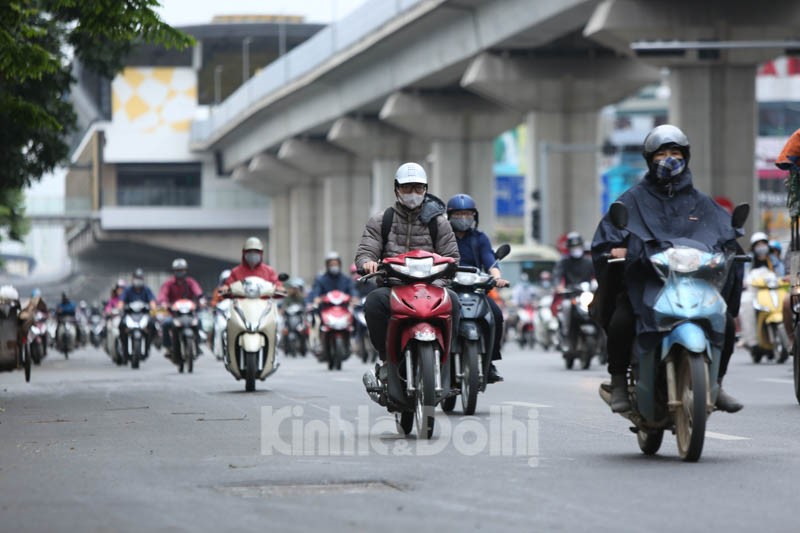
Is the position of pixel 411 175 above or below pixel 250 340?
above

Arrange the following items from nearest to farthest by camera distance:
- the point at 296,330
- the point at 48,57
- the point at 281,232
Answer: the point at 48,57 → the point at 296,330 → the point at 281,232

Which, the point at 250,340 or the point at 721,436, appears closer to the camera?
the point at 721,436

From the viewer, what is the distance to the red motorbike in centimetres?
1135

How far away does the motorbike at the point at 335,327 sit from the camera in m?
27.4

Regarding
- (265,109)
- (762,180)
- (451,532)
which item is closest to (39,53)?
(451,532)

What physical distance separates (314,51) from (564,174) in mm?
12157

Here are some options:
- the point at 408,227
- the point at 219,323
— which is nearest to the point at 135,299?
the point at 219,323

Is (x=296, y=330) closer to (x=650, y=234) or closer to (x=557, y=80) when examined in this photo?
(x=557, y=80)

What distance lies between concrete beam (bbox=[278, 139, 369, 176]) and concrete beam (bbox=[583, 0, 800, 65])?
3606cm

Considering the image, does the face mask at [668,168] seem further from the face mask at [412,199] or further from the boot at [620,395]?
the face mask at [412,199]

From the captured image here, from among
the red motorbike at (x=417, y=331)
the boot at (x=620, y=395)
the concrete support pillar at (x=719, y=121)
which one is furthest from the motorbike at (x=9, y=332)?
the concrete support pillar at (x=719, y=121)

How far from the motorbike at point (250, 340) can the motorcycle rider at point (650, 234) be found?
9358mm

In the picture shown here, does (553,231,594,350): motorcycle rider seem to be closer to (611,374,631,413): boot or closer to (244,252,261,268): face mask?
(244,252,261,268): face mask

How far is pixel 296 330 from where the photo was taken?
40.3 metres
